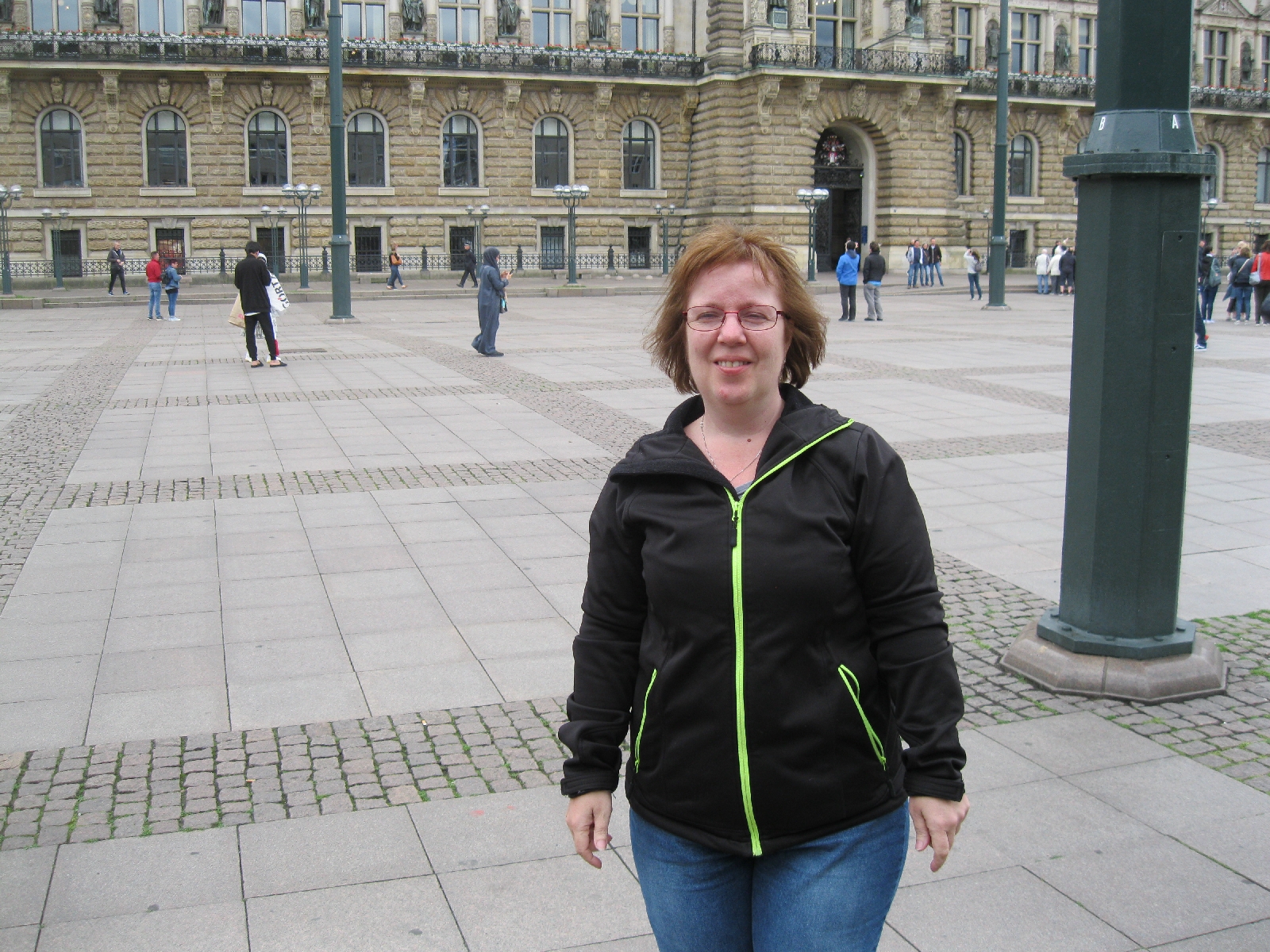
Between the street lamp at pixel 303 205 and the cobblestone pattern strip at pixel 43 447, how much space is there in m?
19.2

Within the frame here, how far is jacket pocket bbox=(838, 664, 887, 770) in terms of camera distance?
2.19 meters

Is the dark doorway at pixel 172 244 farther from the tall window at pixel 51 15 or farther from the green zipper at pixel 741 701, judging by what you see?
the green zipper at pixel 741 701

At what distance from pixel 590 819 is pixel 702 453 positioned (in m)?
0.68

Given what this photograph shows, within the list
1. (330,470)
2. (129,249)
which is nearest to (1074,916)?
(330,470)

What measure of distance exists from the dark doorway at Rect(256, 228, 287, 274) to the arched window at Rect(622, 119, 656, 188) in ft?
40.8

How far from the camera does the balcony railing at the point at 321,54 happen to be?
4106cm

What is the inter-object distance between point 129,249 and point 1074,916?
43.6m

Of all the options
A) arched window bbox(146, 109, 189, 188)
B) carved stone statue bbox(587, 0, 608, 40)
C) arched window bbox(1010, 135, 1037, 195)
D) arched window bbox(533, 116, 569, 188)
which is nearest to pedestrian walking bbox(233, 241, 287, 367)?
arched window bbox(146, 109, 189, 188)

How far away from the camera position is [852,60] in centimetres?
4656

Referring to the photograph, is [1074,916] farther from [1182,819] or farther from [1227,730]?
[1227,730]

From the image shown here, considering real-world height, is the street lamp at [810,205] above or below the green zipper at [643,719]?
above

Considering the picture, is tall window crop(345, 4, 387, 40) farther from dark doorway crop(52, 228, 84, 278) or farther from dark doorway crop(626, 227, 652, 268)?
dark doorway crop(52, 228, 84, 278)

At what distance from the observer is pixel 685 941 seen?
2.24 m

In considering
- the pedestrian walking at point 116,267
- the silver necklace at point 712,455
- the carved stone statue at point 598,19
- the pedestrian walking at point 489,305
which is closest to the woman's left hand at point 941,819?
the silver necklace at point 712,455
